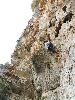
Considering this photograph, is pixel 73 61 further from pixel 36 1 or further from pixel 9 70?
pixel 36 1

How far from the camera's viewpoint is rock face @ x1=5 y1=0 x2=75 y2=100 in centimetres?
1778

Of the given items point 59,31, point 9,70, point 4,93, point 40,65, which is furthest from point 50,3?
point 4,93

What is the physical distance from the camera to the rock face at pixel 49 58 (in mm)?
17781

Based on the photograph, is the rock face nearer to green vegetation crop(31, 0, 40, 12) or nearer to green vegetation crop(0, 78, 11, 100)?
green vegetation crop(0, 78, 11, 100)

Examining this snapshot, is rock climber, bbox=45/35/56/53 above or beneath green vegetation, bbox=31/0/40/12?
beneath

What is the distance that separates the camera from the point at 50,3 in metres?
25.0

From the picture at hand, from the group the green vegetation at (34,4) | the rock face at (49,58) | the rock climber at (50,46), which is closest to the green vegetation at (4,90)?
the rock face at (49,58)

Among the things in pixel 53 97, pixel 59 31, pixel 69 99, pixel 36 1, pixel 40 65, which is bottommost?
pixel 69 99

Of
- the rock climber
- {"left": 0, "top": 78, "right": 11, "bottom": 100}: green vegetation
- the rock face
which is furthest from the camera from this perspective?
{"left": 0, "top": 78, "right": 11, "bottom": 100}: green vegetation

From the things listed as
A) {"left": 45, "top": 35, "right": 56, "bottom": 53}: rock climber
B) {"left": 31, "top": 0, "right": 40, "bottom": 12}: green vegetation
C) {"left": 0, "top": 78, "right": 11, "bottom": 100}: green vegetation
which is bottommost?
{"left": 0, "top": 78, "right": 11, "bottom": 100}: green vegetation

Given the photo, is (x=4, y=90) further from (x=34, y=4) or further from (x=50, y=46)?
(x=34, y=4)

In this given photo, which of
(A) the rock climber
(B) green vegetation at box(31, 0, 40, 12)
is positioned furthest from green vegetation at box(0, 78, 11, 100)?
(B) green vegetation at box(31, 0, 40, 12)

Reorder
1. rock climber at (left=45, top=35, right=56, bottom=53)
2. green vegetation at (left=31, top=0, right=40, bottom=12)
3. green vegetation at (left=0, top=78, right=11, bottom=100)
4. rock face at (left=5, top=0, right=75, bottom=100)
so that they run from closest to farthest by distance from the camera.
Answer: rock face at (left=5, top=0, right=75, bottom=100), rock climber at (left=45, top=35, right=56, bottom=53), green vegetation at (left=0, top=78, right=11, bottom=100), green vegetation at (left=31, top=0, right=40, bottom=12)

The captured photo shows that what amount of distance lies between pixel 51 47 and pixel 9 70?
6.96 m
